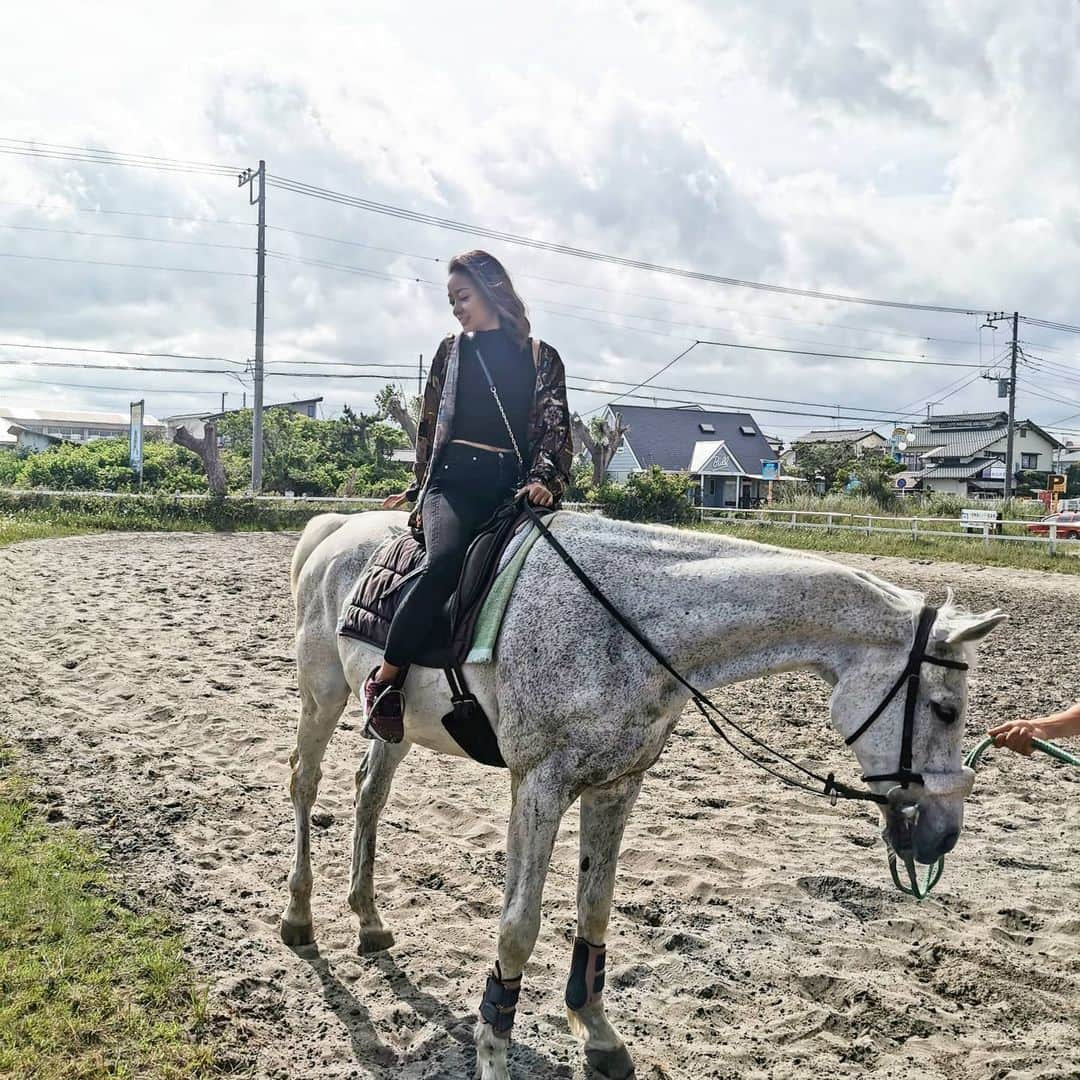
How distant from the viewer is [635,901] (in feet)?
14.4

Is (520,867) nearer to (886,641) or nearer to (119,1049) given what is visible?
(886,641)

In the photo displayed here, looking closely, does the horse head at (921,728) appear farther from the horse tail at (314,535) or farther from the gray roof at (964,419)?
the gray roof at (964,419)

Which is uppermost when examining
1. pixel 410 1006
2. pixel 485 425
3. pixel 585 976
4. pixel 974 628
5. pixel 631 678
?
pixel 485 425

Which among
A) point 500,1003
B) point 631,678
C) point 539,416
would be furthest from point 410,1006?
point 539,416

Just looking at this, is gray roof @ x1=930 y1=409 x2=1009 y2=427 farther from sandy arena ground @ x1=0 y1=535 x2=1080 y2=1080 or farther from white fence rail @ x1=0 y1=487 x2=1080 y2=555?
sandy arena ground @ x1=0 y1=535 x2=1080 y2=1080

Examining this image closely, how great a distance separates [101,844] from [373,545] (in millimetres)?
2319

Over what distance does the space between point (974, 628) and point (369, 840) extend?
2.84 meters

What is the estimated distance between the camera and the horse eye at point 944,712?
2.71 m

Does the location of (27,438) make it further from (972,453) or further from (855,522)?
(972,453)

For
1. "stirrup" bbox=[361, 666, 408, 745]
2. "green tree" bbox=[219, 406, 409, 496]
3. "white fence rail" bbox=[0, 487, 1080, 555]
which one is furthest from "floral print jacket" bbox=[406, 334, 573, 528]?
"green tree" bbox=[219, 406, 409, 496]

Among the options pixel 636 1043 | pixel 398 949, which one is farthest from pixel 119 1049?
pixel 636 1043

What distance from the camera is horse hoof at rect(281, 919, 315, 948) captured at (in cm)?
404

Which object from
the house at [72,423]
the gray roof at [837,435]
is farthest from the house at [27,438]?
the gray roof at [837,435]

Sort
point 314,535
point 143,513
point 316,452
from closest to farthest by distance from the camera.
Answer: point 314,535
point 143,513
point 316,452
